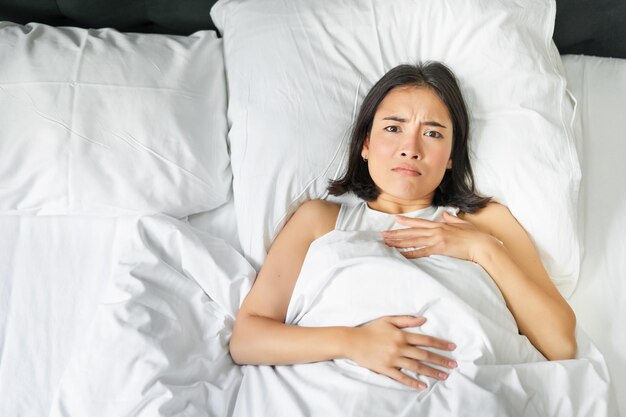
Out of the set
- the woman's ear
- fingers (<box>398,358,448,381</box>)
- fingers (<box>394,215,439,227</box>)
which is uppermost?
the woman's ear

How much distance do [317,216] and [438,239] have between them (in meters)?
0.26

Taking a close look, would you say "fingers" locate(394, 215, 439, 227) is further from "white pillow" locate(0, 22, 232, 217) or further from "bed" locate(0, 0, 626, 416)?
"white pillow" locate(0, 22, 232, 217)

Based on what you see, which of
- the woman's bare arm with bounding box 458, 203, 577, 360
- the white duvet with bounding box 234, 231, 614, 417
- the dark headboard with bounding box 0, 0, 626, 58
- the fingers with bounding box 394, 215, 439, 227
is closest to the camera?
the white duvet with bounding box 234, 231, 614, 417

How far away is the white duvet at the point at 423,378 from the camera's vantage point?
1090 mm

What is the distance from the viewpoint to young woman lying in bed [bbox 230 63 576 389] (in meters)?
1.17

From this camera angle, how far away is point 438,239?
51.0 inches

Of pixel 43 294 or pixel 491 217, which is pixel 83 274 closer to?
pixel 43 294

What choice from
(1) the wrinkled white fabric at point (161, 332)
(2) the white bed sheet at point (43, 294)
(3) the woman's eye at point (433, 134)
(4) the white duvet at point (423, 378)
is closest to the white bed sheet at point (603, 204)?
(4) the white duvet at point (423, 378)

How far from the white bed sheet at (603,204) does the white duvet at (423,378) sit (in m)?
0.11

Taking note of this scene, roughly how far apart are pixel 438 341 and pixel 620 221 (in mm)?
561

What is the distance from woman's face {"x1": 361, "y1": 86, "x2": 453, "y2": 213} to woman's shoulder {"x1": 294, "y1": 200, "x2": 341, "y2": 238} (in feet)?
0.39

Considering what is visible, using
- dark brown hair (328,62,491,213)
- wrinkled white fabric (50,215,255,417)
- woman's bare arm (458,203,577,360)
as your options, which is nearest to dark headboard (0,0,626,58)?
dark brown hair (328,62,491,213)

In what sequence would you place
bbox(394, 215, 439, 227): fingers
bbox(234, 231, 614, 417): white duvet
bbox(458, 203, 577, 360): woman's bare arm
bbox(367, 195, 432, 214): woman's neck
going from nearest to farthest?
bbox(234, 231, 614, 417): white duvet
bbox(458, 203, 577, 360): woman's bare arm
bbox(394, 215, 439, 227): fingers
bbox(367, 195, 432, 214): woman's neck

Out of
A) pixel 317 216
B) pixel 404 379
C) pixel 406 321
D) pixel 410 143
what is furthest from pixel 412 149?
pixel 404 379
